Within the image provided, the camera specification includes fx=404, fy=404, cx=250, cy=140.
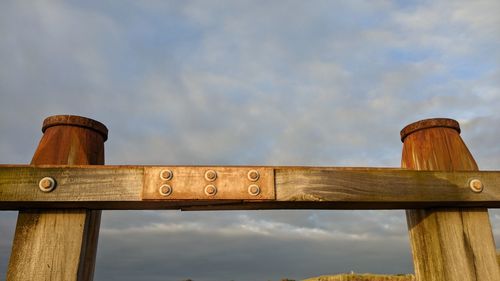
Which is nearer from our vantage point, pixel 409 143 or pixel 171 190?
pixel 171 190

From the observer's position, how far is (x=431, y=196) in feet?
8.14

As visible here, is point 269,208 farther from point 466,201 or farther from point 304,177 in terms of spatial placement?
point 466,201

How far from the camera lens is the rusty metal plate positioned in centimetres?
230

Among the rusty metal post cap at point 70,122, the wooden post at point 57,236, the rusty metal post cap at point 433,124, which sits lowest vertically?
the wooden post at point 57,236

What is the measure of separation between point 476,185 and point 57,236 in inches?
99.8

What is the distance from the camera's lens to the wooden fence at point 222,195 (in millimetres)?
2281

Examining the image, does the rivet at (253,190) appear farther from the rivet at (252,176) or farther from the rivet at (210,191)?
A: the rivet at (210,191)

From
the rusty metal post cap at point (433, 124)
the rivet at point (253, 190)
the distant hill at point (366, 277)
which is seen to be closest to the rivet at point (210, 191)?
the rivet at point (253, 190)

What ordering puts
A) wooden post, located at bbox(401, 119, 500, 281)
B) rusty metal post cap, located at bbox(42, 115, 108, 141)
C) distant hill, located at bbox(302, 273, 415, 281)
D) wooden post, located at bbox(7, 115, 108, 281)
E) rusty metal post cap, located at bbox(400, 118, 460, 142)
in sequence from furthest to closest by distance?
distant hill, located at bbox(302, 273, 415, 281)
rusty metal post cap, located at bbox(400, 118, 460, 142)
rusty metal post cap, located at bbox(42, 115, 108, 141)
wooden post, located at bbox(401, 119, 500, 281)
wooden post, located at bbox(7, 115, 108, 281)

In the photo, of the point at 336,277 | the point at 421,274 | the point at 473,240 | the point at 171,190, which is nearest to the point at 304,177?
the point at 171,190

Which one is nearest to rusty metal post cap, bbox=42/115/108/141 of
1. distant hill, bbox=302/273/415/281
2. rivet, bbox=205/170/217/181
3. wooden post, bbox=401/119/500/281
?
rivet, bbox=205/170/217/181

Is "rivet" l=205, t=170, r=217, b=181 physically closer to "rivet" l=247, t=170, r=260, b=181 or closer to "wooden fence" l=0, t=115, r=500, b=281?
"wooden fence" l=0, t=115, r=500, b=281

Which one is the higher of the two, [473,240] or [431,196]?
[431,196]

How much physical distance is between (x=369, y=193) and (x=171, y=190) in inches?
46.8
